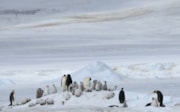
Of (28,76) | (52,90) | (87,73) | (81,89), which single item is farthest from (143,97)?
(28,76)

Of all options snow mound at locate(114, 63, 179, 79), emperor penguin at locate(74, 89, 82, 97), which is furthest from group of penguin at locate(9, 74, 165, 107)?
snow mound at locate(114, 63, 179, 79)

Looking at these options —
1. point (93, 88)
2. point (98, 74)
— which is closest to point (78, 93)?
point (93, 88)

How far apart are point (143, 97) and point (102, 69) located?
3111 centimetres

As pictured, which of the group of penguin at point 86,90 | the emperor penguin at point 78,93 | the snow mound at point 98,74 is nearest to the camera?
the group of penguin at point 86,90

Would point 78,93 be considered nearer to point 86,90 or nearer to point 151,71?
point 86,90

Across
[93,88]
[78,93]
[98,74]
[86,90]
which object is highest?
[98,74]

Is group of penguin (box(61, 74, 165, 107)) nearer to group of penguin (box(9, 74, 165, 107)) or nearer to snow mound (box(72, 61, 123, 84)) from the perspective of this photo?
group of penguin (box(9, 74, 165, 107))

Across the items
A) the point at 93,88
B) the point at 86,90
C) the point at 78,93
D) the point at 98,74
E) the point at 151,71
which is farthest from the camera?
the point at 151,71

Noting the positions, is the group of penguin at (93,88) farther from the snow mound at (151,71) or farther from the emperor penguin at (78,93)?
the snow mound at (151,71)

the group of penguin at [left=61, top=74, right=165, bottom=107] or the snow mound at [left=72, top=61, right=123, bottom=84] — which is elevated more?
the snow mound at [left=72, top=61, right=123, bottom=84]

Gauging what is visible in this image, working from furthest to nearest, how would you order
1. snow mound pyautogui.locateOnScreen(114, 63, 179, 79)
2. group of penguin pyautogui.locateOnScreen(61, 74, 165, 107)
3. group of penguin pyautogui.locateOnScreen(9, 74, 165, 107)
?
snow mound pyautogui.locateOnScreen(114, 63, 179, 79) < group of penguin pyautogui.locateOnScreen(9, 74, 165, 107) < group of penguin pyautogui.locateOnScreen(61, 74, 165, 107)

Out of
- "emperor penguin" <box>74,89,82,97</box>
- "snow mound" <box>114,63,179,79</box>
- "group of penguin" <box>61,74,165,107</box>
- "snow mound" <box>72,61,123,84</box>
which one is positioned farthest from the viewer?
"snow mound" <box>114,63,179,79</box>

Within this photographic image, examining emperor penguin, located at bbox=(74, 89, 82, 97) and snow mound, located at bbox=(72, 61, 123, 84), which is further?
snow mound, located at bbox=(72, 61, 123, 84)

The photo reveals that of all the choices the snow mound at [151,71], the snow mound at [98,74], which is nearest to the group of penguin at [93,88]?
the snow mound at [98,74]
